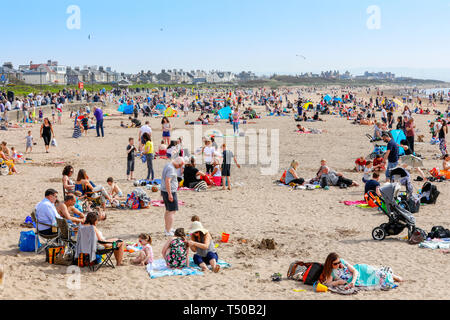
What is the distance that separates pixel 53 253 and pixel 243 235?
3619 mm

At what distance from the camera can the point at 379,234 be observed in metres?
8.86

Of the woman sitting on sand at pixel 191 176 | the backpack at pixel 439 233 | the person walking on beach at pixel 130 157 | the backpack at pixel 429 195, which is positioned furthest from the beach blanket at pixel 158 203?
the backpack at pixel 429 195

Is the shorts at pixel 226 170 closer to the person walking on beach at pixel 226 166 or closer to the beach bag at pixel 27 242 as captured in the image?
the person walking on beach at pixel 226 166

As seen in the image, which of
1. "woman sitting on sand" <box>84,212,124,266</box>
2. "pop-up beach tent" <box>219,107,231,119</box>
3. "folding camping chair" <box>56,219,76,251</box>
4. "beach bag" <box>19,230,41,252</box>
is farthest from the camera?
"pop-up beach tent" <box>219,107,231,119</box>

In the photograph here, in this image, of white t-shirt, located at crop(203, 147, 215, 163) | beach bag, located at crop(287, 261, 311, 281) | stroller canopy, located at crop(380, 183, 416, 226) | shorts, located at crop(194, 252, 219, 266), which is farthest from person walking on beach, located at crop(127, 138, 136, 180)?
beach bag, located at crop(287, 261, 311, 281)

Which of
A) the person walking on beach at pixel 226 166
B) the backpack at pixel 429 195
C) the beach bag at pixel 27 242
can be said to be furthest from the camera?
the person walking on beach at pixel 226 166

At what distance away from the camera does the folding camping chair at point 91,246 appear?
7047 millimetres

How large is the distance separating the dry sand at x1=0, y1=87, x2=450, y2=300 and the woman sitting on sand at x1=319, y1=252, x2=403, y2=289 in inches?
7.9

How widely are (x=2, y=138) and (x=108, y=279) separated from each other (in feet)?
61.2

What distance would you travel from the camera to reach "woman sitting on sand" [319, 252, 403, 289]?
6.52 metres

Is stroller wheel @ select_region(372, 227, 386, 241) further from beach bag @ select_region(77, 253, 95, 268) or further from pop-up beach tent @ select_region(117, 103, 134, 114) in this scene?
pop-up beach tent @ select_region(117, 103, 134, 114)

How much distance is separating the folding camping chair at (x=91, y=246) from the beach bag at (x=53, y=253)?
32 centimetres

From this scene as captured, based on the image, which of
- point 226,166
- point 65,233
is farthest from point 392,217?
point 65,233
